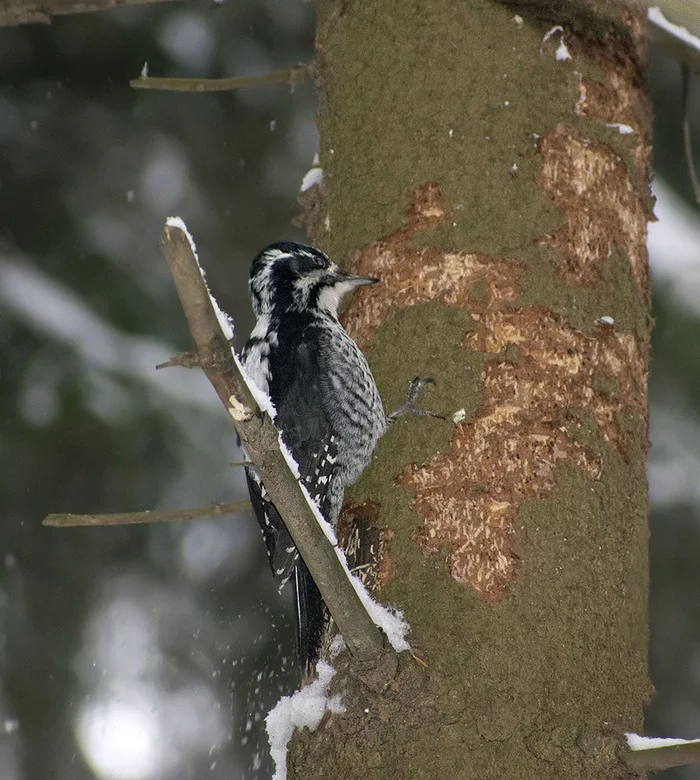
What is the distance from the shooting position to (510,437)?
228cm

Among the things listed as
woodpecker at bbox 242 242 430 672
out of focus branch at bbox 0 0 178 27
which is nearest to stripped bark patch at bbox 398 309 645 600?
woodpecker at bbox 242 242 430 672

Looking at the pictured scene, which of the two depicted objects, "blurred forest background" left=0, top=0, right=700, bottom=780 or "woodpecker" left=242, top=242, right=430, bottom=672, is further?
"blurred forest background" left=0, top=0, right=700, bottom=780

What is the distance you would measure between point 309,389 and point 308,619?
77 cm

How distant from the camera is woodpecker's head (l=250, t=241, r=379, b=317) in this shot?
2906 millimetres

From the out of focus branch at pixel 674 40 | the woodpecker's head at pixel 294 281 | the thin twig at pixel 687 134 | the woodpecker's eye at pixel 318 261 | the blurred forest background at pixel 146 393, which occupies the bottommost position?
the blurred forest background at pixel 146 393

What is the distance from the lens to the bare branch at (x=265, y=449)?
4.74 ft

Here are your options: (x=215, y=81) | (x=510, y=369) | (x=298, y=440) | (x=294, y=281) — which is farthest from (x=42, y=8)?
(x=510, y=369)

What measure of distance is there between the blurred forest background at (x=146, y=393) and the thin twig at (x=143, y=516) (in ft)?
6.52

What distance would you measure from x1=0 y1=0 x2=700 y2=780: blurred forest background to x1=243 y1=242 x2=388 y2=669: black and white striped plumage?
1.48 m

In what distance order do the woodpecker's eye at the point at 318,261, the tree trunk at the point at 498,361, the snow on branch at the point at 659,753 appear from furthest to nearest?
the woodpecker's eye at the point at 318,261, the tree trunk at the point at 498,361, the snow on branch at the point at 659,753

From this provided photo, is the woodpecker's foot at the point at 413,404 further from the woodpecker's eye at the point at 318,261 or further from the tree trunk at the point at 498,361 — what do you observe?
the woodpecker's eye at the point at 318,261

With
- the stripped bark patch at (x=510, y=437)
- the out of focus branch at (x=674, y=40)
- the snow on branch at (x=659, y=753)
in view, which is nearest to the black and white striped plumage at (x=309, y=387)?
the stripped bark patch at (x=510, y=437)

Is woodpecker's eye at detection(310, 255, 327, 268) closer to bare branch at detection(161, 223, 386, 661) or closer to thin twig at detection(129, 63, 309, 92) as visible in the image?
thin twig at detection(129, 63, 309, 92)

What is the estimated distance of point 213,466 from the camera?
4.82 meters
